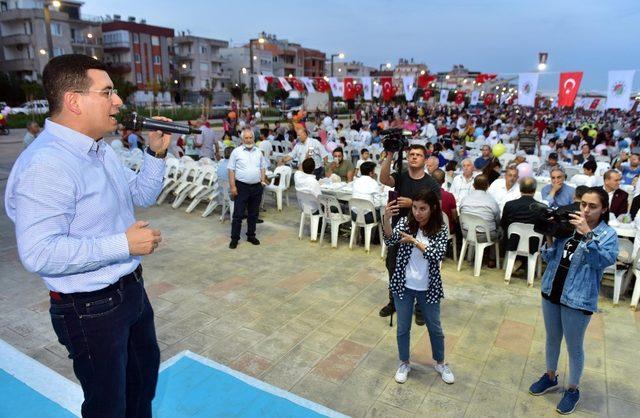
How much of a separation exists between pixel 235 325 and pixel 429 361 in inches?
72.5

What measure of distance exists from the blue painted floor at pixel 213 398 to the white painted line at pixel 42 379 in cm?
57

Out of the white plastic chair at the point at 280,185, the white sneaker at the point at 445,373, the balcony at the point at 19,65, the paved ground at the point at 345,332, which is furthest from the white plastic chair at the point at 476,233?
the balcony at the point at 19,65

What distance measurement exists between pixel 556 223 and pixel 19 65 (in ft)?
167

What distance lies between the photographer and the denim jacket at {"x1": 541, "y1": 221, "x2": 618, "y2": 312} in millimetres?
2553

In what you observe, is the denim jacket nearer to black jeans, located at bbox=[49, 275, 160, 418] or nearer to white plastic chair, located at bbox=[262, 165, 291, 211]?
black jeans, located at bbox=[49, 275, 160, 418]

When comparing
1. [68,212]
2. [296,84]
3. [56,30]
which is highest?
[56,30]

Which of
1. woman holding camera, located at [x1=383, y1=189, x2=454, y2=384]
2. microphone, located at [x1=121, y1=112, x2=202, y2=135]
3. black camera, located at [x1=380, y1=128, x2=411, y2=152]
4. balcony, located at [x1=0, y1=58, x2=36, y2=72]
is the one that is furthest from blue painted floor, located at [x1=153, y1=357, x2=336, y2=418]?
balcony, located at [x1=0, y1=58, x2=36, y2=72]

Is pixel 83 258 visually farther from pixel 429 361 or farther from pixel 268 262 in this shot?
pixel 268 262

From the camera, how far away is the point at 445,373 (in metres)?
3.29

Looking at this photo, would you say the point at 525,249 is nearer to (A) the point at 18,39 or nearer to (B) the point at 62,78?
(B) the point at 62,78

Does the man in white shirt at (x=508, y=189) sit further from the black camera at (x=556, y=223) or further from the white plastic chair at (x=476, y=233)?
the black camera at (x=556, y=223)

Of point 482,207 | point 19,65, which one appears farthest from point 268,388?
point 19,65

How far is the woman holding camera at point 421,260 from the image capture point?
9.75 ft

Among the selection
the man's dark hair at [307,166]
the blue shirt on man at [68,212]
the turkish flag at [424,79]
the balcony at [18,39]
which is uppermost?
the balcony at [18,39]
